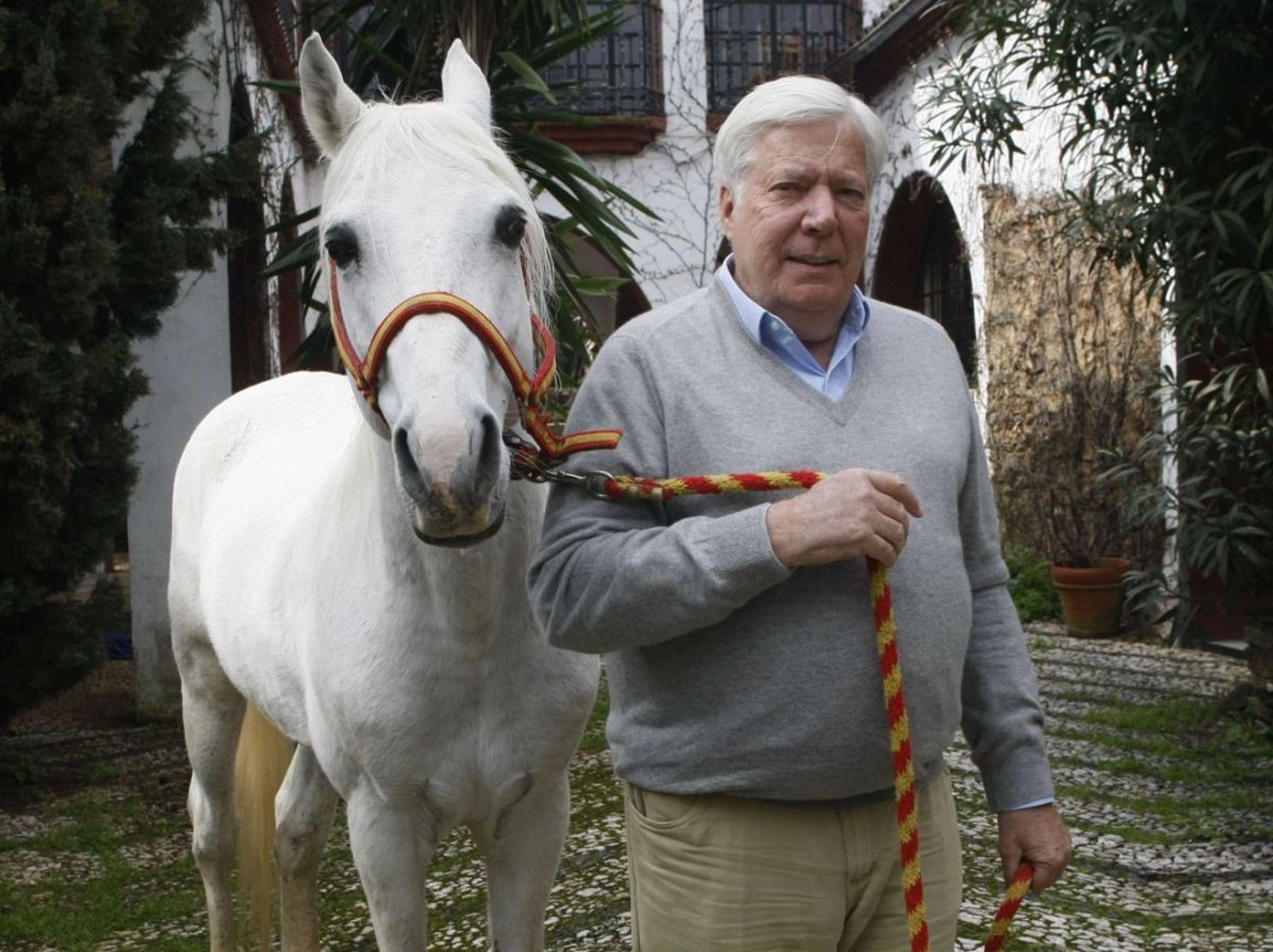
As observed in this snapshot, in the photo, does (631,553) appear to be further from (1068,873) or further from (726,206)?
(1068,873)

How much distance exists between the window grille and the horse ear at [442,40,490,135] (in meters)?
10.5

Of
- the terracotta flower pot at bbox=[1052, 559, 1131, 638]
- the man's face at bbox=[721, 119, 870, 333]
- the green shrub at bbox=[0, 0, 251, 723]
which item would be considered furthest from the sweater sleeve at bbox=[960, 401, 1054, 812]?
the terracotta flower pot at bbox=[1052, 559, 1131, 638]

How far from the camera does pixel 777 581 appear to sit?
1.48 meters

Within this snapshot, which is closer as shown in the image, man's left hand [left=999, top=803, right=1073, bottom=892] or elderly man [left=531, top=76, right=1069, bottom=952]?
elderly man [left=531, top=76, right=1069, bottom=952]

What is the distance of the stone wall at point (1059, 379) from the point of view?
302 inches

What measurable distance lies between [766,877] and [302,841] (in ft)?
5.41

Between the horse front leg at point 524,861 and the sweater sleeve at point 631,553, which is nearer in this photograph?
the sweater sleeve at point 631,553

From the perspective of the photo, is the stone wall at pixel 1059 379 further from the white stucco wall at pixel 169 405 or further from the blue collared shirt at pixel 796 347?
the blue collared shirt at pixel 796 347

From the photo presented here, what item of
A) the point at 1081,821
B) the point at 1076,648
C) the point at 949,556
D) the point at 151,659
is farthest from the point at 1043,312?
the point at 949,556

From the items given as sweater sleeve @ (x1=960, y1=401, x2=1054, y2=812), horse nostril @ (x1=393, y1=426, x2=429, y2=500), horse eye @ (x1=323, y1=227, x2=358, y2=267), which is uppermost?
horse eye @ (x1=323, y1=227, x2=358, y2=267)

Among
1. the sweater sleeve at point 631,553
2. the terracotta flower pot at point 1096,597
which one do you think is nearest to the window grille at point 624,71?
the terracotta flower pot at point 1096,597

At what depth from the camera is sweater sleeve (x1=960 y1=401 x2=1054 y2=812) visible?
70.6 inches

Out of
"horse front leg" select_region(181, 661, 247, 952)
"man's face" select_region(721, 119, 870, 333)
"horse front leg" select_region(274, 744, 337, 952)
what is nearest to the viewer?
"man's face" select_region(721, 119, 870, 333)

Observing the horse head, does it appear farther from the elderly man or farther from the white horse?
the elderly man
